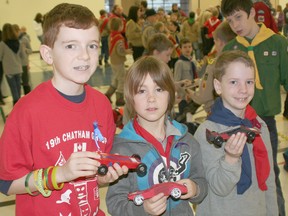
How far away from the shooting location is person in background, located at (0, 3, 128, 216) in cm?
162

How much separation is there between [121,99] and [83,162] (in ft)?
21.6

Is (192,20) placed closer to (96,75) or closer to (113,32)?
(96,75)

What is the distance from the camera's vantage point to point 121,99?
8078mm

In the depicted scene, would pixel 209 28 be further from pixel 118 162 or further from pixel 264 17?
pixel 118 162

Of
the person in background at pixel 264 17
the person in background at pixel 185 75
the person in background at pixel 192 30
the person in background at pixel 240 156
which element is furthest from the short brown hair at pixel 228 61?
the person in background at pixel 192 30

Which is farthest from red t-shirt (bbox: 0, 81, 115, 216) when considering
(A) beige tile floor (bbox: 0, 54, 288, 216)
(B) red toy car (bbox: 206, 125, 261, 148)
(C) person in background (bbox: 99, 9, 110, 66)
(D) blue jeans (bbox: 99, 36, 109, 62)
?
(D) blue jeans (bbox: 99, 36, 109, 62)

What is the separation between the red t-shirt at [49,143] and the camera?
5.35 feet

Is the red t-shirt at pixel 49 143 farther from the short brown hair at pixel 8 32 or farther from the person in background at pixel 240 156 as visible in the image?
the short brown hair at pixel 8 32

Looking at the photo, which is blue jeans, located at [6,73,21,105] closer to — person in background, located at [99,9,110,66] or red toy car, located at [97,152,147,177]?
person in background, located at [99,9,110,66]

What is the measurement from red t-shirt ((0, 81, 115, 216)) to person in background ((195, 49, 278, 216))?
0.72 m

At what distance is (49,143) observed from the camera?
1.70 m

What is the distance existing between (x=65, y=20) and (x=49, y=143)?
0.59m

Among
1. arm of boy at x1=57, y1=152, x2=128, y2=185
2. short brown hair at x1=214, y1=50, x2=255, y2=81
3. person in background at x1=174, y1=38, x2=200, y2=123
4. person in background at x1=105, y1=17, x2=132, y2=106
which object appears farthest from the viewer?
person in background at x1=105, y1=17, x2=132, y2=106

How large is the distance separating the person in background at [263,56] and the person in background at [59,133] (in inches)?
73.3
